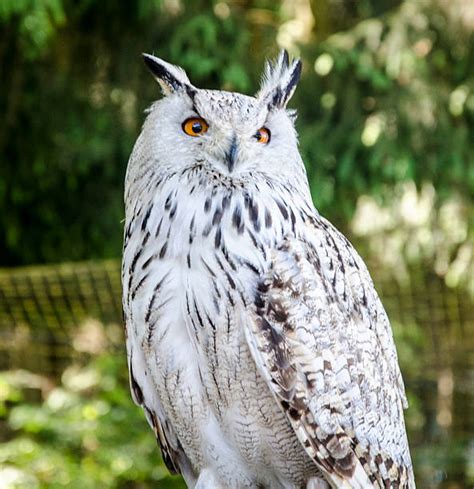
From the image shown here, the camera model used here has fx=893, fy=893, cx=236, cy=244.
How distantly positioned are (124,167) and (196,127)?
2.98m

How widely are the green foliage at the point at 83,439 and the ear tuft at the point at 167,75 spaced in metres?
2.69

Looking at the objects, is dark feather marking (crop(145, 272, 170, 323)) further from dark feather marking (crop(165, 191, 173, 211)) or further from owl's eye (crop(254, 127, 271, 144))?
owl's eye (crop(254, 127, 271, 144))

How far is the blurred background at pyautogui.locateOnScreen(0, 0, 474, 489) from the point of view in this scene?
5016 millimetres

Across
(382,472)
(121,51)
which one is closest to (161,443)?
(382,472)

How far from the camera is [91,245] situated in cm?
623

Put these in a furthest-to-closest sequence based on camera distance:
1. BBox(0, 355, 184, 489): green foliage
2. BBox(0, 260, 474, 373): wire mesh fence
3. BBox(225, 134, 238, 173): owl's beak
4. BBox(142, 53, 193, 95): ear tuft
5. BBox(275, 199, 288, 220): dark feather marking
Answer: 1. BBox(0, 260, 474, 373): wire mesh fence
2. BBox(0, 355, 184, 489): green foliage
3. BBox(142, 53, 193, 95): ear tuft
4. BBox(275, 199, 288, 220): dark feather marking
5. BBox(225, 134, 238, 173): owl's beak

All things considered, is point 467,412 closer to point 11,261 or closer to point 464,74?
point 464,74

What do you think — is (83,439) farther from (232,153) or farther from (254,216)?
(232,153)

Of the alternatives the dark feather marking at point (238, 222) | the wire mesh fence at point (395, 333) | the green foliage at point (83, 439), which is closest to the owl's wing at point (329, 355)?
the dark feather marking at point (238, 222)

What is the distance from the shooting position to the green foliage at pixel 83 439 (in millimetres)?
4926

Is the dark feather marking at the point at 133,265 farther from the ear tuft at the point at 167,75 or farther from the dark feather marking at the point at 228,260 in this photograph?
the ear tuft at the point at 167,75

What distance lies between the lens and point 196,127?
2.57 meters

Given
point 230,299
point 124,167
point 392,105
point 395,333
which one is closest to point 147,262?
point 230,299

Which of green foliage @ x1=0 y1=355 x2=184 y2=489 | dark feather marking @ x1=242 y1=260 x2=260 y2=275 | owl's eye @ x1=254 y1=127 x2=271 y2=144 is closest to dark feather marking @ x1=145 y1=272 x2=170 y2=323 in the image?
dark feather marking @ x1=242 y1=260 x2=260 y2=275
